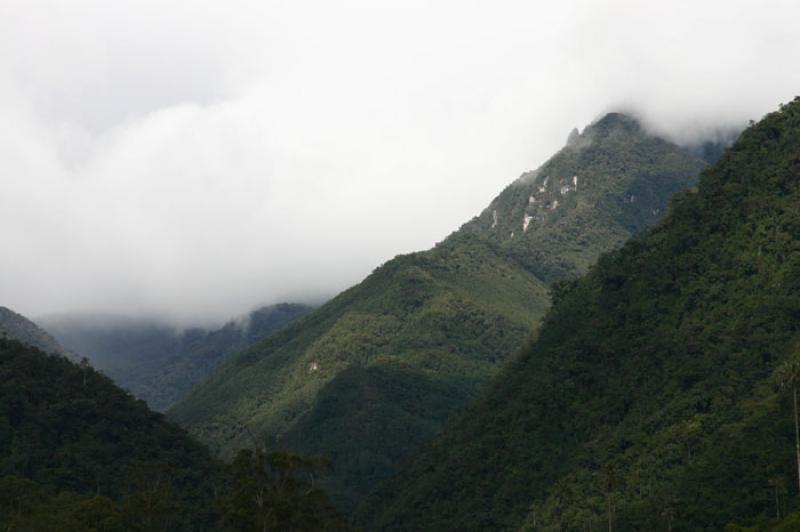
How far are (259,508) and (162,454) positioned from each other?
38482 mm

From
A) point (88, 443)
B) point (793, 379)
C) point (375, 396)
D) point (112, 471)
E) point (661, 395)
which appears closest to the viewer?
point (793, 379)

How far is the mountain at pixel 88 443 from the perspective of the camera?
317 ft

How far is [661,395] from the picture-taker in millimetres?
109562

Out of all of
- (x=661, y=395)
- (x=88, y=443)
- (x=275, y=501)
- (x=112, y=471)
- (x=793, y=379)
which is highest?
(x=88, y=443)

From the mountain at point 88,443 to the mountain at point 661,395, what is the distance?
27.9m

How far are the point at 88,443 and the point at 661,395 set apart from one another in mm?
55367

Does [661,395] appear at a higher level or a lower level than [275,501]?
lower

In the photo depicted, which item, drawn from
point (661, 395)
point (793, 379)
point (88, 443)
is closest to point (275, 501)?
point (88, 443)

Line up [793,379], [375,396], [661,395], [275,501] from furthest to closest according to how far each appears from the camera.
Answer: [375,396]
[661,395]
[793,379]
[275,501]

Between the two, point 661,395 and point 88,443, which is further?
point 661,395

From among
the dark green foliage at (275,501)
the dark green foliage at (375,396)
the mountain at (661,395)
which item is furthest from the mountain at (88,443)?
the dark green foliage at (375,396)

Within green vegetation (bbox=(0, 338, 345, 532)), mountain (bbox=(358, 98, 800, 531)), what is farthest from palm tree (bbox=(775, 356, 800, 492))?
green vegetation (bbox=(0, 338, 345, 532))

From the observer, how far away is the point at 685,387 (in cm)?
10806

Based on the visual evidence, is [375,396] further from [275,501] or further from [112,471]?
[275,501]
